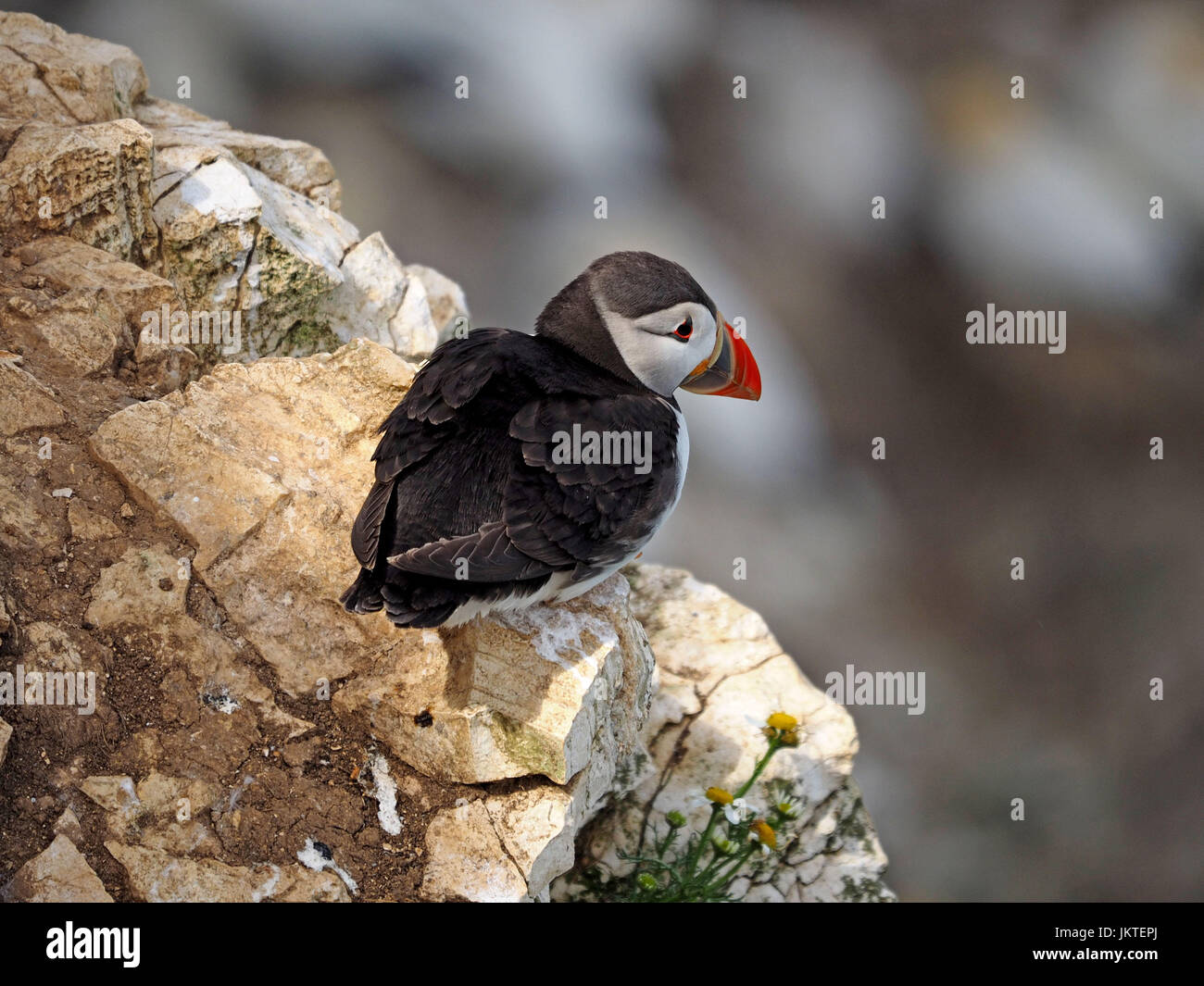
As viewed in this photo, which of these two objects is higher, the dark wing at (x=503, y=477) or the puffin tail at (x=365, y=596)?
the dark wing at (x=503, y=477)

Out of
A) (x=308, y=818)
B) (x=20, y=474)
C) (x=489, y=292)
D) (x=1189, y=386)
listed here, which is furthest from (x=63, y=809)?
(x=1189, y=386)

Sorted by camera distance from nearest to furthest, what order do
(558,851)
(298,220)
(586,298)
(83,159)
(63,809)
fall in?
(63,809) < (558,851) < (586,298) < (83,159) < (298,220)

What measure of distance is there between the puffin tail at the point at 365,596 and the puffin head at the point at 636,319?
4.47 ft

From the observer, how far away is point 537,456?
3.65 metres

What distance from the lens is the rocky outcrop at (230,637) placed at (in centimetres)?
334

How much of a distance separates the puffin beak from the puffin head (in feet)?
0.26

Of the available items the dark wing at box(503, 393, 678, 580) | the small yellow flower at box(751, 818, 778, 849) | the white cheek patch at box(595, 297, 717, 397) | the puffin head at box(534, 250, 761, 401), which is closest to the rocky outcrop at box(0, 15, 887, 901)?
the dark wing at box(503, 393, 678, 580)

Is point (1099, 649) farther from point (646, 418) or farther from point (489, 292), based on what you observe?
point (646, 418)

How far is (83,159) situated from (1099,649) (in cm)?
1018

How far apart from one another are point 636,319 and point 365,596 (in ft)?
5.08

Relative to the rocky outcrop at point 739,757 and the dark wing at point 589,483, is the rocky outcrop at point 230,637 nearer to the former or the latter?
the rocky outcrop at point 739,757

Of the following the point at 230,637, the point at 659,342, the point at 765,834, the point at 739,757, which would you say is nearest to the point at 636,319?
the point at 659,342

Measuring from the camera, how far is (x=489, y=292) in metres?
10.5

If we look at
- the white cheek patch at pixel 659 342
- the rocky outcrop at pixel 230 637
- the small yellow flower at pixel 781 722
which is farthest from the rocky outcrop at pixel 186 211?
the small yellow flower at pixel 781 722
